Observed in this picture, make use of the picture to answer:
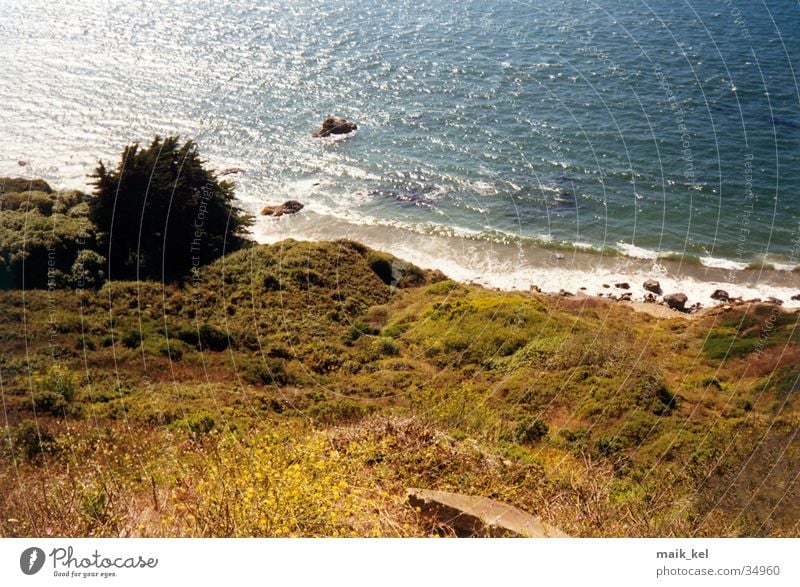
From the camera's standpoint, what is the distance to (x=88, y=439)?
18578mm

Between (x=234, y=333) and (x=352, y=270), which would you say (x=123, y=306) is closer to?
(x=234, y=333)

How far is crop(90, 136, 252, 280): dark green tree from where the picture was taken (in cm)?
3422

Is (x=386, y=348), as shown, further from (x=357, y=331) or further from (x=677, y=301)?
(x=677, y=301)

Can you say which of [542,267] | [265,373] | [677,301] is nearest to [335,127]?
[542,267]

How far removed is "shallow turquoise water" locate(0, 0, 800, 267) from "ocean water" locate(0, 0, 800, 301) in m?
0.18

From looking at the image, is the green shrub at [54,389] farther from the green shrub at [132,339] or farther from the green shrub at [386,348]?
the green shrub at [386,348]

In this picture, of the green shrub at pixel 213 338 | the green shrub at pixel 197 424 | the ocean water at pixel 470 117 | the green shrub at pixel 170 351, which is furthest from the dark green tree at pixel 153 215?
the green shrub at pixel 197 424

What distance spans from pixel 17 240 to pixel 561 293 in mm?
27502

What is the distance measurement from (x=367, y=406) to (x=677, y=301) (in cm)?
2287

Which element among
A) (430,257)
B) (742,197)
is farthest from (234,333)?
(742,197)

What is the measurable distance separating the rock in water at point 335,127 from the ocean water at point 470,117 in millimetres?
978

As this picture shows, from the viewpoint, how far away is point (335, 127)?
54000 millimetres

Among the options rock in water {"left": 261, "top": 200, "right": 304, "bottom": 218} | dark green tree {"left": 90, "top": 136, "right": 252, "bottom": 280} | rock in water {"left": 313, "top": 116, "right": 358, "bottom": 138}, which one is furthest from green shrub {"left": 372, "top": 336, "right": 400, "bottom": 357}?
rock in water {"left": 313, "top": 116, "right": 358, "bottom": 138}
